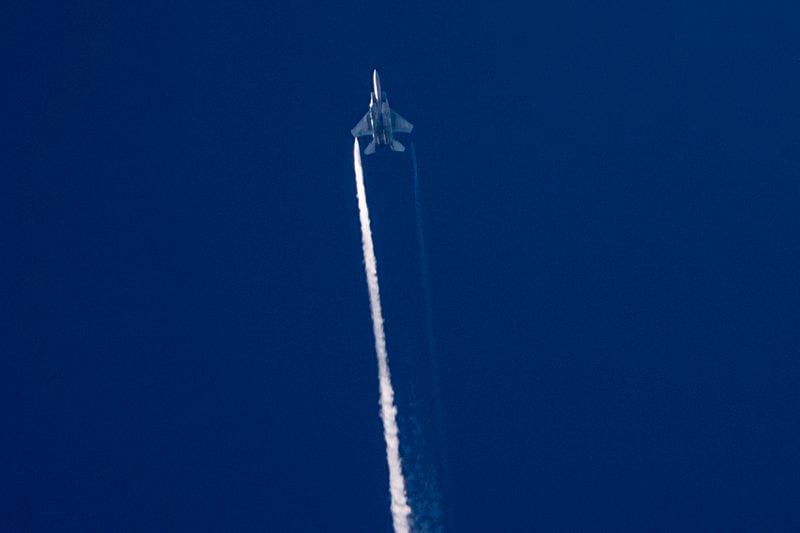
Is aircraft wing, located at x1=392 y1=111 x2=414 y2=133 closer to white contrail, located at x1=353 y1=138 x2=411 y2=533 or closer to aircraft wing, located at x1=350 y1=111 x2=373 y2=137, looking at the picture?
aircraft wing, located at x1=350 y1=111 x2=373 y2=137

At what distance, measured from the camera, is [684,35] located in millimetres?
30734

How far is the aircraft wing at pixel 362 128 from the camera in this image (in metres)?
29.7

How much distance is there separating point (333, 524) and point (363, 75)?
13.7 m

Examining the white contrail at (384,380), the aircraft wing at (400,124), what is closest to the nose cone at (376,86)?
the aircraft wing at (400,124)

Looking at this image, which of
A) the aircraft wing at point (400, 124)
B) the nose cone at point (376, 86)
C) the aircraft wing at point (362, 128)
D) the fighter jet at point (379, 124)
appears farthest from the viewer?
the aircraft wing at point (400, 124)

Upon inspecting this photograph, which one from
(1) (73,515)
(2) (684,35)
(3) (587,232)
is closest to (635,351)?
(3) (587,232)

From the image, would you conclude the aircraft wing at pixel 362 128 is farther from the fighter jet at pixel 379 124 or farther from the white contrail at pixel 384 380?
the white contrail at pixel 384 380

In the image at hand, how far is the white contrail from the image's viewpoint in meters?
28.9

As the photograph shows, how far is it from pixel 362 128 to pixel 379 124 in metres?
0.95

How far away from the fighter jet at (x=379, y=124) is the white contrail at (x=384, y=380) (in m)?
0.83

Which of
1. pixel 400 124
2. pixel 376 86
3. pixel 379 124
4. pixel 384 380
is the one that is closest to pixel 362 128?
pixel 379 124

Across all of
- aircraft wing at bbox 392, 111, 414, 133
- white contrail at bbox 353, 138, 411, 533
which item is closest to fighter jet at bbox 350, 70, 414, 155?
aircraft wing at bbox 392, 111, 414, 133

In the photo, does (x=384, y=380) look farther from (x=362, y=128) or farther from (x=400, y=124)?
(x=400, y=124)

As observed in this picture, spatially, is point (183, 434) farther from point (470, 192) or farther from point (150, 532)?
point (470, 192)
